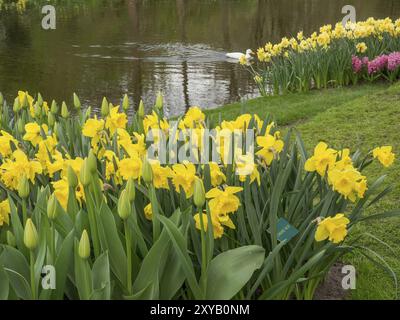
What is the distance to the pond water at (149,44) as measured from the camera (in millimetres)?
9062

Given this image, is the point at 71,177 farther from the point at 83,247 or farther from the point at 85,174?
the point at 83,247

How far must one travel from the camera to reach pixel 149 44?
12.8 m

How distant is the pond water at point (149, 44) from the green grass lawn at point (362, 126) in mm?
1727

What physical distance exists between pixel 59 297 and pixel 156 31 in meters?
13.6

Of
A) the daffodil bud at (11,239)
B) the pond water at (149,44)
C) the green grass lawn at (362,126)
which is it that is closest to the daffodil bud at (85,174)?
the daffodil bud at (11,239)

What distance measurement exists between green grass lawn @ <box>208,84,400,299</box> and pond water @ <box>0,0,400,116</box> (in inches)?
68.0

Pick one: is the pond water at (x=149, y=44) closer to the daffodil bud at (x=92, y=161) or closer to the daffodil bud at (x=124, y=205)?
the daffodil bud at (x=92, y=161)

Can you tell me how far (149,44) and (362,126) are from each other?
8.26 meters

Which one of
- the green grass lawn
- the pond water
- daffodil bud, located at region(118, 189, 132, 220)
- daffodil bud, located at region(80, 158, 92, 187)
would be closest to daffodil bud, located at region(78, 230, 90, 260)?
daffodil bud, located at region(118, 189, 132, 220)

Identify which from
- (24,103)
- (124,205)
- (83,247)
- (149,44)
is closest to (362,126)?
(24,103)

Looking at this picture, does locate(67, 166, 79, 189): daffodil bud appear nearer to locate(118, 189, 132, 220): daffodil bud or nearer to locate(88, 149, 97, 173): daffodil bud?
locate(88, 149, 97, 173): daffodil bud

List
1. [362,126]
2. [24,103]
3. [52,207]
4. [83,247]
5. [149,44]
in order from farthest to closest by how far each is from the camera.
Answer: [149,44] < [362,126] < [24,103] < [52,207] < [83,247]
